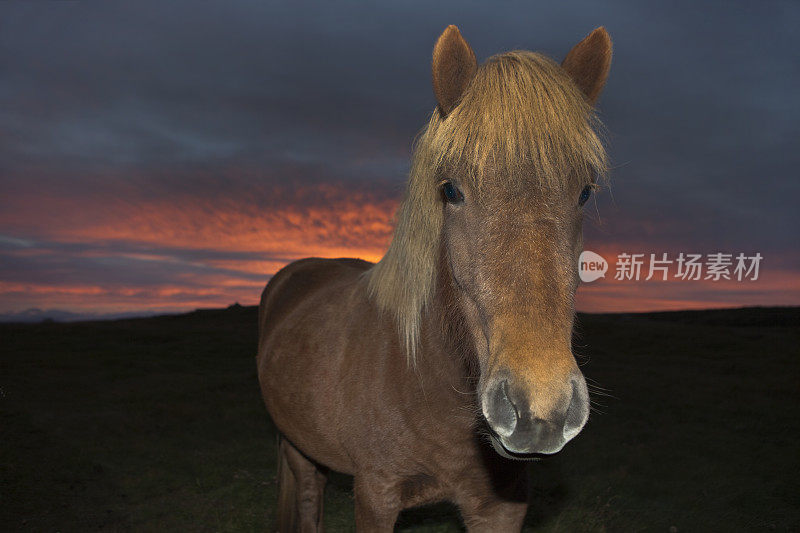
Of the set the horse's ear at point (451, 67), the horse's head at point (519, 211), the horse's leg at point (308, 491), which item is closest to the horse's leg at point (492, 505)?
the horse's head at point (519, 211)

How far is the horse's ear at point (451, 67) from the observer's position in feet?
7.87

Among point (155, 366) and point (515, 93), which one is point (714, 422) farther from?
point (155, 366)

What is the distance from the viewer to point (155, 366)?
1808cm

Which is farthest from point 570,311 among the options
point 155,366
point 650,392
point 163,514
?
point 155,366

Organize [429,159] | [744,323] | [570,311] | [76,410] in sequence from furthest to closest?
[744,323], [76,410], [429,159], [570,311]

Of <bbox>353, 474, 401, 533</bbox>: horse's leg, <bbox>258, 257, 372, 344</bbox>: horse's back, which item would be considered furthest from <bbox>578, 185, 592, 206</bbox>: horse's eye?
<bbox>258, 257, 372, 344</bbox>: horse's back

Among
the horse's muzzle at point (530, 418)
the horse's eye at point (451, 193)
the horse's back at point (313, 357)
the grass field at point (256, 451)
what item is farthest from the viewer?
the grass field at point (256, 451)

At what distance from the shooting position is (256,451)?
9.17m

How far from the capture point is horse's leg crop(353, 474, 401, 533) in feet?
10.1

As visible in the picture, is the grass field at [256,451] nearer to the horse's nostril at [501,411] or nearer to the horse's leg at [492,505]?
the horse's leg at [492,505]

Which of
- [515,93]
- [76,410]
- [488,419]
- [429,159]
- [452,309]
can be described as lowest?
[76,410]

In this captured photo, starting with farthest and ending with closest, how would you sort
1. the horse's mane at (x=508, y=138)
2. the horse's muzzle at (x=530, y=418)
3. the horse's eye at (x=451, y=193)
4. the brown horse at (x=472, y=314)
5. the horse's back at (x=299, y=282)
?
the horse's back at (x=299, y=282) → the horse's eye at (x=451, y=193) → the horse's mane at (x=508, y=138) → the brown horse at (x=472, y=314) → the horse's muzzle at (x=530, y=418)

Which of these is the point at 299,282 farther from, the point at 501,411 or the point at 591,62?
the point at 501,411

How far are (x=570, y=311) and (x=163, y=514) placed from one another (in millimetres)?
6695
